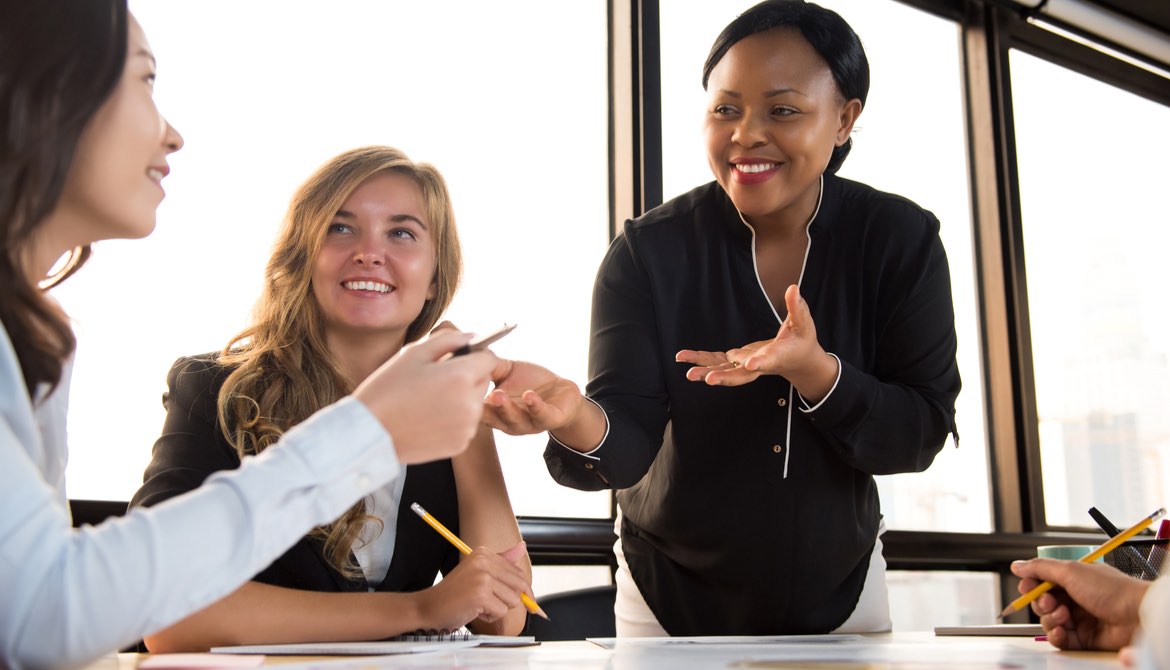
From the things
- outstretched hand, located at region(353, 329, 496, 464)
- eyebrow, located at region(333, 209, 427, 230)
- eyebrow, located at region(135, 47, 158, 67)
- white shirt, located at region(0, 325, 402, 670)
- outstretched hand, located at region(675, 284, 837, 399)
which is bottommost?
white shirt, located at region(0, 325, 402, 670)

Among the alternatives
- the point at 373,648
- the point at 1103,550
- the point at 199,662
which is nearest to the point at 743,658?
the point at 373,648

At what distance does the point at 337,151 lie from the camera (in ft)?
7.35

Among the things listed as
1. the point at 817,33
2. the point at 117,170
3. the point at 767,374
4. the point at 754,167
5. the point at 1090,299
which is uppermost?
the point at 817,33

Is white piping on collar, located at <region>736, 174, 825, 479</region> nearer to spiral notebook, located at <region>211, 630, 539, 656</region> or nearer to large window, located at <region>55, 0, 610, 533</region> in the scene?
spiral notebook, located at <region>211, 630, 539, 656</region>

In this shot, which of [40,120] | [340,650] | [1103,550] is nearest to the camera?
[40,120]

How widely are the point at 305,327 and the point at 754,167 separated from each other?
837 millimetres

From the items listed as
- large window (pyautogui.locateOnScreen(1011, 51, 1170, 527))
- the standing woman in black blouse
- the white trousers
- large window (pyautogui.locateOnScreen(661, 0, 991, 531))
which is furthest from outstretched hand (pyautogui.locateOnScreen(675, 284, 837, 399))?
large window (pyautogui.locateOnScreen(1011, 51, 1170, 527))

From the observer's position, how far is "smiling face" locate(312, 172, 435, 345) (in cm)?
172

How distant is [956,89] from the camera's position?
A: 384 cm

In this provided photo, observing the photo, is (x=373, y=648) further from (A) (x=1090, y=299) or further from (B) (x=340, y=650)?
(A) (x=1090, y=299)

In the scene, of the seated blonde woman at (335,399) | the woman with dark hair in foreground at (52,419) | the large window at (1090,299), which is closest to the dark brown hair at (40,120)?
the woman with dark hair in foreground at (52,419)

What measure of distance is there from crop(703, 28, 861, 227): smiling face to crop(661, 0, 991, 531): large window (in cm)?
144

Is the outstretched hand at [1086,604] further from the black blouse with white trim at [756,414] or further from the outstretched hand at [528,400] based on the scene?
the outstretched hand at [528,400]

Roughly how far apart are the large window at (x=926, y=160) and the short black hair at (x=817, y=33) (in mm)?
1380
